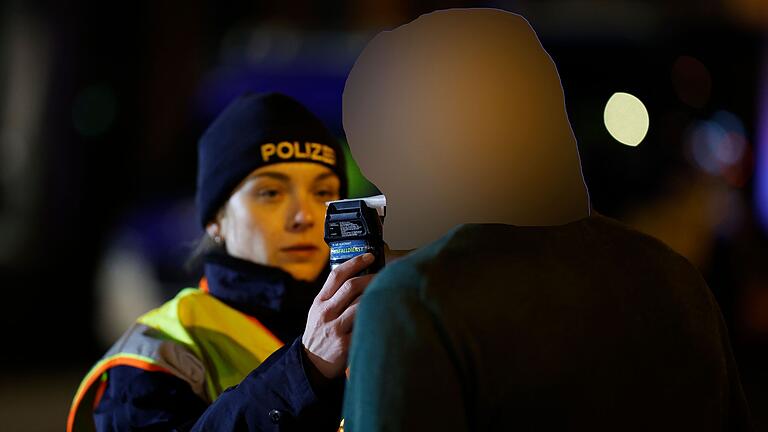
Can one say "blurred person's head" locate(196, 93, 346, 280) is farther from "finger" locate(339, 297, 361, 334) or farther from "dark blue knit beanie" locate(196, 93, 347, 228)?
"finger" locate(339, 297, 361, 334)

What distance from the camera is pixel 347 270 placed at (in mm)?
1961

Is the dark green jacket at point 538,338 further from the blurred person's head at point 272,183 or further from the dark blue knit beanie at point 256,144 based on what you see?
the dark blue knit beanie at point 256,144

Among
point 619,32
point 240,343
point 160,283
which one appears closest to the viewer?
point 240,343

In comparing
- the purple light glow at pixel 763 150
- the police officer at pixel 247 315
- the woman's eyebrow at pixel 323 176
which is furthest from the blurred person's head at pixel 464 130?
the purple light glow at pixel 763 150

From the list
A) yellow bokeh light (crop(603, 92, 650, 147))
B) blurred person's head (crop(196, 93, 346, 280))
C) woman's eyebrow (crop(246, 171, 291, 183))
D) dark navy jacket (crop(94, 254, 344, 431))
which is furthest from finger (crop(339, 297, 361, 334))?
yellow bokeh light (crop(603, 92, 650, 147))

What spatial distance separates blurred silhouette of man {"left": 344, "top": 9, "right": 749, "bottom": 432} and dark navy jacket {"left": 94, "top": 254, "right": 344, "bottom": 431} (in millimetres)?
503

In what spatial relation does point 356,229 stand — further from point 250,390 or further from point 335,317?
point 250,390

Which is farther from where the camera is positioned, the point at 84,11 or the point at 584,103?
the point at 584,103

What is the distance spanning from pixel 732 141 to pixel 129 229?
23.0 ft

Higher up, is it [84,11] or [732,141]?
[84,11]

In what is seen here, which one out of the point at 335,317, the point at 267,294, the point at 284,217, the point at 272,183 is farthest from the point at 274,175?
the point at 335,317

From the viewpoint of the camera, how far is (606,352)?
1678 mm

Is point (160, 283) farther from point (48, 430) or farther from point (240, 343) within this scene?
point (240, 343)

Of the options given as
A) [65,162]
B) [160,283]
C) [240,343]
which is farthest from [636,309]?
[65,162]
